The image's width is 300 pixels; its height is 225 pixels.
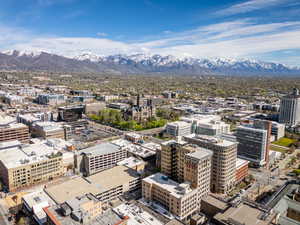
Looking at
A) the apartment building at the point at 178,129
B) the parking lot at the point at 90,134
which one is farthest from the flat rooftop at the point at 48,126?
the apartment building at the point at 178,129

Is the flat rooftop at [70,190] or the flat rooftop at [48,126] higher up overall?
the flat rooftop at [48,126]

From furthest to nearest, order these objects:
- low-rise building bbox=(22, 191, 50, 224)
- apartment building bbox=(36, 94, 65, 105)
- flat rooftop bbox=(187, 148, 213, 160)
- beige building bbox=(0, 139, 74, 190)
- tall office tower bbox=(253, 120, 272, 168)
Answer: apartment building bbox=(36, 94, 65, 105) < tall office tower bbox=(253, 120, 272, 168) < beige building bbox=(0, 139, 74, 190) < flat rooftop bbox=(187, 148, 213, 160) < low-rise building bbox=(22, 191, 50, 224)

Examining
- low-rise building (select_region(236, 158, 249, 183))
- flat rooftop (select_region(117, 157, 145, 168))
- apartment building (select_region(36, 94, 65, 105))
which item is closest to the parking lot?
flat rooftop (select_region(117, 157, 145, 168))

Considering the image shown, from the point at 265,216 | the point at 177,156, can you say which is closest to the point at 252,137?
the point at 177,156

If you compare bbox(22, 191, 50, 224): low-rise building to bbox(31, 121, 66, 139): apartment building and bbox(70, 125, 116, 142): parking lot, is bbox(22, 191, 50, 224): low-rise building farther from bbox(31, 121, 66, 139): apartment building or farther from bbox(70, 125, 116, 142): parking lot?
bbox(70, 125, 116, 142): parking lot

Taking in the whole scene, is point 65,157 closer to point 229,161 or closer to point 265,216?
point 229,161

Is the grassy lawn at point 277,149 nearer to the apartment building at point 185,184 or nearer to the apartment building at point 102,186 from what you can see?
the apartment building at point 185,184

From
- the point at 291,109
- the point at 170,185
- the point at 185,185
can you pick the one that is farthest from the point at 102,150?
the point at 291,109

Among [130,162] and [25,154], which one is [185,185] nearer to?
[130,162]
